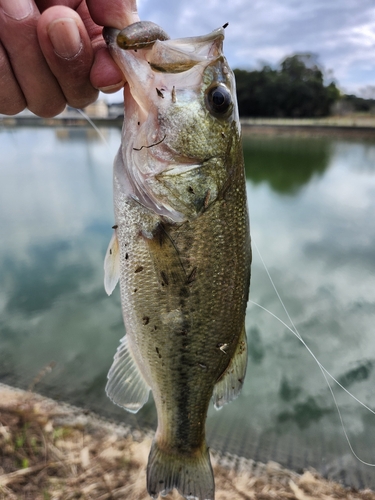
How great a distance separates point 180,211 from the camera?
124 cm

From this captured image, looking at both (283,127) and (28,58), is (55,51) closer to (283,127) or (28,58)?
(28,58)

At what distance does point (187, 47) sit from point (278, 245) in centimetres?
679

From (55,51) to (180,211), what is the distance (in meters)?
0.72

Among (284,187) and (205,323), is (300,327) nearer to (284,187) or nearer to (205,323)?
(205,323)

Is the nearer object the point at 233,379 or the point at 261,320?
the point at 233,379

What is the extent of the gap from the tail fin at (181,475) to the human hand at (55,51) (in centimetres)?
156

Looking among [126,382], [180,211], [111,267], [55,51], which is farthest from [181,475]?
[55,51]

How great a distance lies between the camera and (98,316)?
16.1ft

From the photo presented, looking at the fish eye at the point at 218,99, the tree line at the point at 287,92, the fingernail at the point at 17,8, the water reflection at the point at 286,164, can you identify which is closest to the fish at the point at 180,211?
the fish eye at the point at 218,99

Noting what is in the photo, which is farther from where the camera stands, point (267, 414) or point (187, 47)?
point (267, 414)

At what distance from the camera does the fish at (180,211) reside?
3.91ft

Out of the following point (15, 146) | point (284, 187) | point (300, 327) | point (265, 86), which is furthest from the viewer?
point (265, 86)

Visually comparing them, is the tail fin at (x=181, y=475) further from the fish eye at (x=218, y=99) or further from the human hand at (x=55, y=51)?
the human hand at (x=55, y=51)

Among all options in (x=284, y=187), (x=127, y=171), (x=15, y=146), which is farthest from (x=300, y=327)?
(x=15, y=146)
